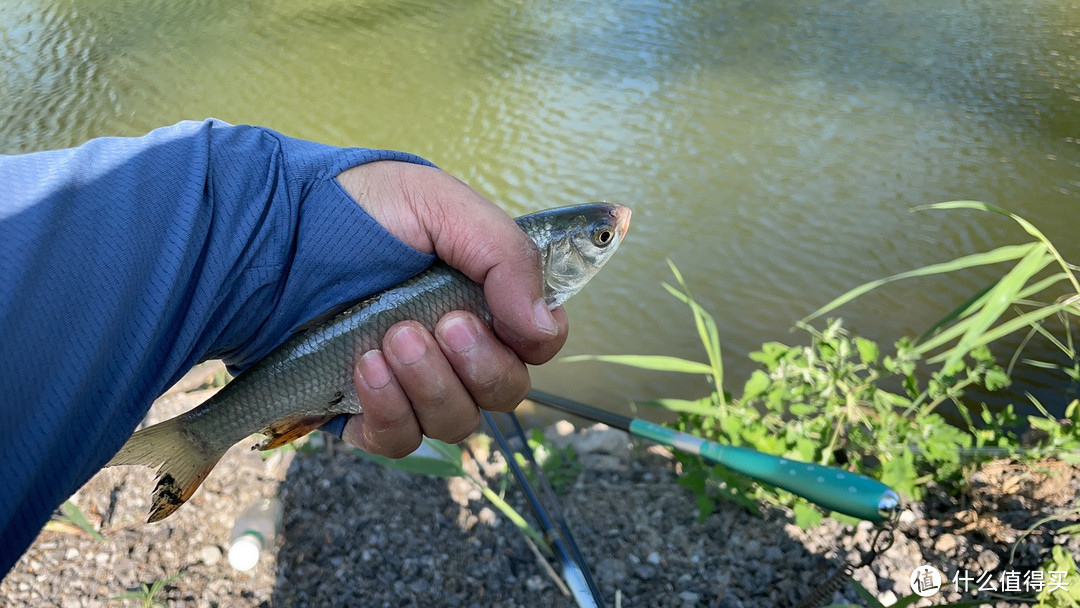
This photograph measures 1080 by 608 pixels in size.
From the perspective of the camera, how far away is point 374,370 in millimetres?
2020

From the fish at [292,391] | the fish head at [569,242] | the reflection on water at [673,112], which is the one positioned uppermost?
the fish head at [569,242]

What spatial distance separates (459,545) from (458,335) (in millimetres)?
1454

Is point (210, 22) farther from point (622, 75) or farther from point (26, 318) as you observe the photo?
point (26, 318)

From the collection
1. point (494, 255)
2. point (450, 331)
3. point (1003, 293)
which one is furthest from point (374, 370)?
point (1003, 293)

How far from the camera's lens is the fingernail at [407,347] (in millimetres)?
2008

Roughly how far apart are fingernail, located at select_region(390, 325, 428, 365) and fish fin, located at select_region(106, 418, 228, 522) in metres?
0.60

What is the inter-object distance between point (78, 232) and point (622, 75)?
7.96 meters

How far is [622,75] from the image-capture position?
8.83 meters

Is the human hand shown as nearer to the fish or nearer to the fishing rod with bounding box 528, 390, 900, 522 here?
the fish

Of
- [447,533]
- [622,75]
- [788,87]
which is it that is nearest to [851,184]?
[788,87]

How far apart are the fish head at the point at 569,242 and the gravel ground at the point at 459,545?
1294mm

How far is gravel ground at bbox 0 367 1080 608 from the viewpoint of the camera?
2.86 metres

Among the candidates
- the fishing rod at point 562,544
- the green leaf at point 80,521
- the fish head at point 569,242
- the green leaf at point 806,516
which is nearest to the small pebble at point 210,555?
the green leaf at point 80,521

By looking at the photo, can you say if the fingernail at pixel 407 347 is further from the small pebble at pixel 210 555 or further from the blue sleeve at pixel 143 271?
the small pebble at pixel 210 555
